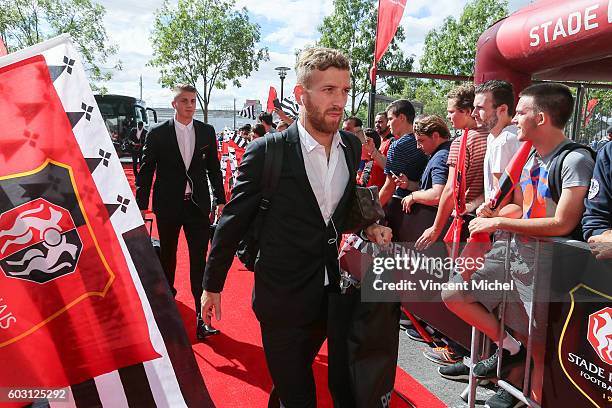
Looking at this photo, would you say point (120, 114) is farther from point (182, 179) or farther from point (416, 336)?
point (416, 336)

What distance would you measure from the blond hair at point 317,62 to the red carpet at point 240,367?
2063 millimetres

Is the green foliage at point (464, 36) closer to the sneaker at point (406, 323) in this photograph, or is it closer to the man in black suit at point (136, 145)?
the man in black suit at point (136, 145)

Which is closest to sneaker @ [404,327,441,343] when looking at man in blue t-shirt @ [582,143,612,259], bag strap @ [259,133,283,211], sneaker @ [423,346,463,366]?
sneaker @ [423,346,463,366]

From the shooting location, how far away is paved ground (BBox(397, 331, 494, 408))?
10.6 ft

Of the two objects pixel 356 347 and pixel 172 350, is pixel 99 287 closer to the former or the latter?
pixel 172 350

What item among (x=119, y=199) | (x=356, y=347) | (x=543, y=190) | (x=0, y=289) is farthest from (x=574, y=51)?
(x=0, y=289)

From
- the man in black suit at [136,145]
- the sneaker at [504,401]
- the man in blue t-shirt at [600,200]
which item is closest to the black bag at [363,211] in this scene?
the man in blue t-shirt at [600,200]

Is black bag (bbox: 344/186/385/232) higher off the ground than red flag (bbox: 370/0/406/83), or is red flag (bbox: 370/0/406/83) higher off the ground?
red flag (bbox: 370/0/406/83)

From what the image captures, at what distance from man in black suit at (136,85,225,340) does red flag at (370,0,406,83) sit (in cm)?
364

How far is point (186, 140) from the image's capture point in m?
4.23

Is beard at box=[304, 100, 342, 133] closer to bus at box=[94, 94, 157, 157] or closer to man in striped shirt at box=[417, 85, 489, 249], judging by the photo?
man in striped shirt at box=[417, 85, 489, 249]

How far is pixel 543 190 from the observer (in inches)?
108

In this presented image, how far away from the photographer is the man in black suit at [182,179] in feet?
13.7

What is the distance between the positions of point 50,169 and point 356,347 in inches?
50.8
